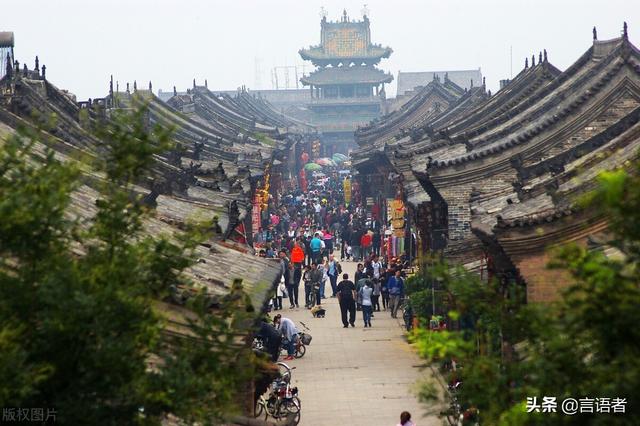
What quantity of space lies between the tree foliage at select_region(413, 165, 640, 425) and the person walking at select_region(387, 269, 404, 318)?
90.6 feet

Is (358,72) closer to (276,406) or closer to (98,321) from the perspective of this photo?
(276,406)

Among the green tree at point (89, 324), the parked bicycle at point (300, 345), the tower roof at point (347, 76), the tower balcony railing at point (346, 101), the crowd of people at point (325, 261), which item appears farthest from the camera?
the tower roof at point (347, 76)

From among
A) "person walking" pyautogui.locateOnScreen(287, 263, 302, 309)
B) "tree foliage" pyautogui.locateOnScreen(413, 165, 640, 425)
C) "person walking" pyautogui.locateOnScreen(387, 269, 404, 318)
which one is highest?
"person walking" pyautogui.locateOnScreen(287, 263, 302, 309)

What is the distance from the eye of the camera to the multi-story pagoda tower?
407 feet

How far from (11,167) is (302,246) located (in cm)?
3632

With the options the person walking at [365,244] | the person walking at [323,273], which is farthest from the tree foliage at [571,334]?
the person walking at [365,244]

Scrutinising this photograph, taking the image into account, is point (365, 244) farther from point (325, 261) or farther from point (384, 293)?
point (384, 293)

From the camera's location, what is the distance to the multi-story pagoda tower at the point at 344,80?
124125mm

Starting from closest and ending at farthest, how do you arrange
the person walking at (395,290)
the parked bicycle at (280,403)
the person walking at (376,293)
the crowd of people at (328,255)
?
the parked bicycle at (280,403) < the crowd of people at (328,255) < the person walking at (395,290) < the person walking at (376,293)

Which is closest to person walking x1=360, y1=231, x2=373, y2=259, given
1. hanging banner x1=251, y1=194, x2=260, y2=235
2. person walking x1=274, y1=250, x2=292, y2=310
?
hanging banner x1=251, y1=194, x2=260, y2=235

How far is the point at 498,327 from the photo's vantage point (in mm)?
10984

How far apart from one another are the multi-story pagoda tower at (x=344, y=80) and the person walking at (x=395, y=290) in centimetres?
8273

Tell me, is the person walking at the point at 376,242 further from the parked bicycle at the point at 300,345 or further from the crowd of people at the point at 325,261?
the parked bicycle at the point at 300,345

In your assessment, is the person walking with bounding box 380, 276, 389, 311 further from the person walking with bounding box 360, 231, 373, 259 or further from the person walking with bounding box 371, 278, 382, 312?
the person walking with bounding box 360, 231, 373, 259
